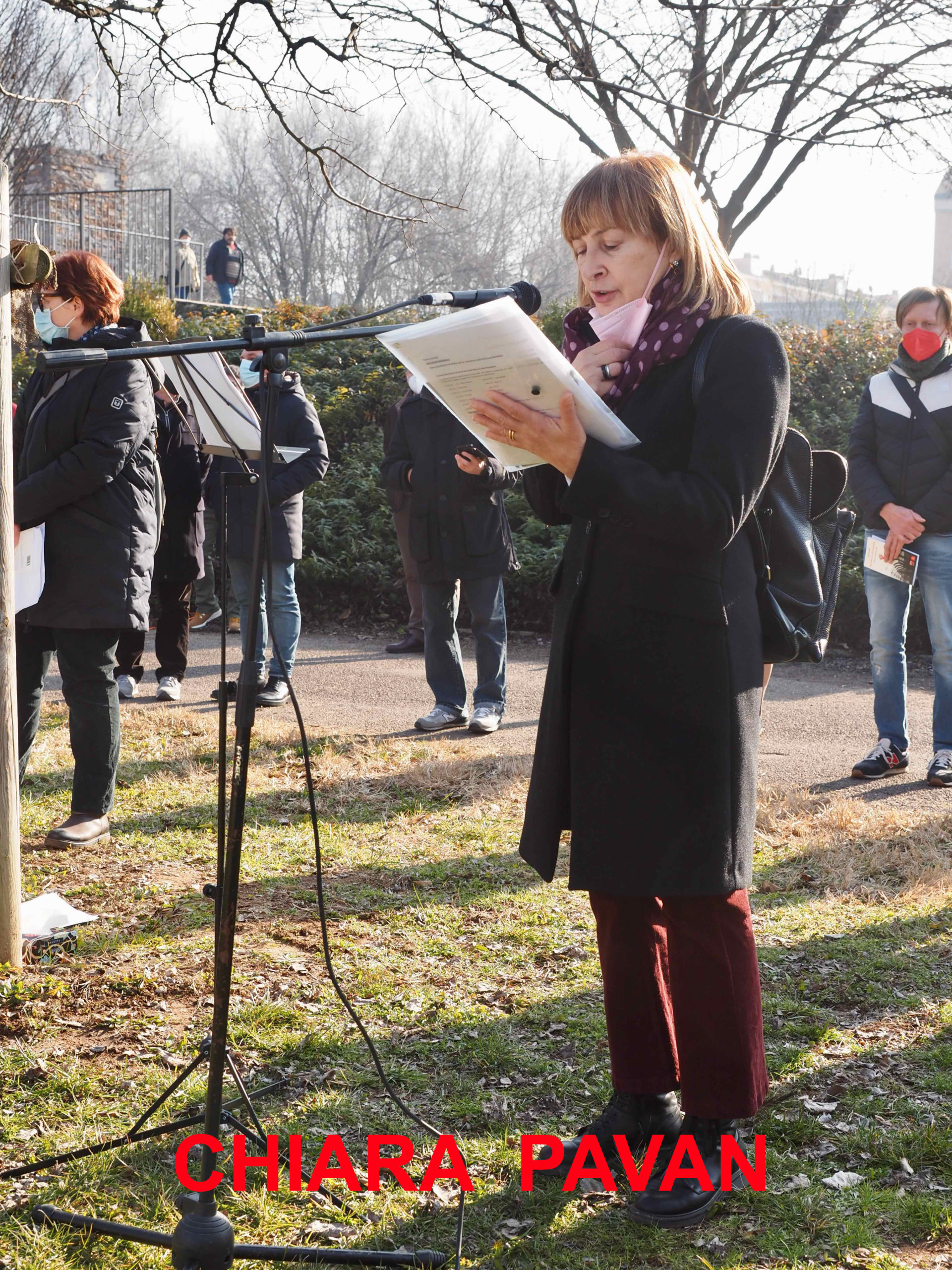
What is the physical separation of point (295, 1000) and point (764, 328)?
96.5 inches

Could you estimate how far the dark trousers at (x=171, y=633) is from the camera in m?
7.73

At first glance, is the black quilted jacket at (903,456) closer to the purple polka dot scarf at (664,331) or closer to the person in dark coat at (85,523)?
the person in dark coat at (85,523)

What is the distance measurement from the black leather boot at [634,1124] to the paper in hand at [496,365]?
1.46m

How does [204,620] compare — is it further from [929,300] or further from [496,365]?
A: [496,365]

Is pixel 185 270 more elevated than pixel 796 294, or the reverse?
pixel 796 294

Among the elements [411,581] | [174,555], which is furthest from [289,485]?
[411,581]

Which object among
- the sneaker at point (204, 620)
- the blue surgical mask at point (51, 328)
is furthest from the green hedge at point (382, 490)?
the blue surgical mask at point (51, 328)

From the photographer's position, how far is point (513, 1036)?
3.49 m

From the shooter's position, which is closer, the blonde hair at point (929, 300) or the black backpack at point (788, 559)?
the black backpack at point (788, 559)

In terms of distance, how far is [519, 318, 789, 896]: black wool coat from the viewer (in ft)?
7.68

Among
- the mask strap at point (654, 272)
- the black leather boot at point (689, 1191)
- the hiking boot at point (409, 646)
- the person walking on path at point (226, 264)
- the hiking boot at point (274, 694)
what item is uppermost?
the person walking on path at point (226, 264)

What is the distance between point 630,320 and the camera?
2.45 m

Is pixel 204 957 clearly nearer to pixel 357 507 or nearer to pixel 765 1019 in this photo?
pixel 765 1019

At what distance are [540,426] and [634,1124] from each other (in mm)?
1586
